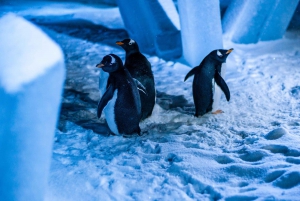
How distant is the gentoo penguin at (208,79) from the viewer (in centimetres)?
284

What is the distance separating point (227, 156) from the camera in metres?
2.12

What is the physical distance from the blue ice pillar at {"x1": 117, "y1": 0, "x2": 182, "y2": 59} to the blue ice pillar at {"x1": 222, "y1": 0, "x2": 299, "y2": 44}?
833mm

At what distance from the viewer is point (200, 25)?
157 inches

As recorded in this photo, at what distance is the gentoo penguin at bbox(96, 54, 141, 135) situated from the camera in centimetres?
245

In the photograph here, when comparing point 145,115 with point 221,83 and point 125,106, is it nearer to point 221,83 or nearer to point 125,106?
point 125,106

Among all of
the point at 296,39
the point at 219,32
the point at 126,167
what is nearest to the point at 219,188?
the point at 126,167

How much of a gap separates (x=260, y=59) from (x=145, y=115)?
84.7 inches

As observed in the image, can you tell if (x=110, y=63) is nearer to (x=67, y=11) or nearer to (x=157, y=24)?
(x=157, y=24)

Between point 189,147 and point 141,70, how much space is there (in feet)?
2.66

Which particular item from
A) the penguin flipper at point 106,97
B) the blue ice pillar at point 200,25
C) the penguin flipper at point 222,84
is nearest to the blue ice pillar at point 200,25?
the blue ice pillar at point 200,25

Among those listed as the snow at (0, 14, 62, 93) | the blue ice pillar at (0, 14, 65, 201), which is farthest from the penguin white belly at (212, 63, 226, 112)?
the blue ice pillar at (0, 14, 65, 201)

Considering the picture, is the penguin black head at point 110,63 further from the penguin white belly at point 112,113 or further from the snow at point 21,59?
the snow at point 21,59

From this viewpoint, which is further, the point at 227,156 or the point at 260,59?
the point at 260,59

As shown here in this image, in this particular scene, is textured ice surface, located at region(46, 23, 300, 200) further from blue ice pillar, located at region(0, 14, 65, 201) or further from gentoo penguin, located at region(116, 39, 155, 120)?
blue ice pillar, located at region(0, 14, 65, 201)
